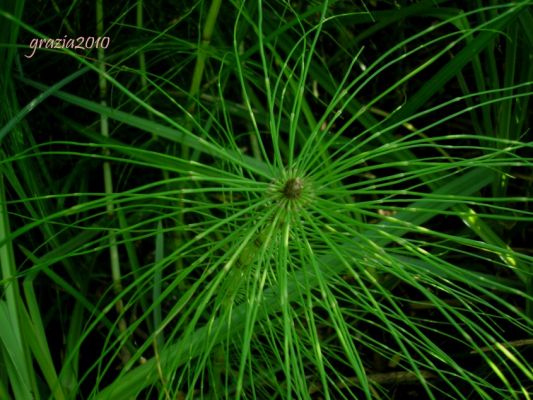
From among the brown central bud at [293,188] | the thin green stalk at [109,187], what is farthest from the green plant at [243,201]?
the brown central bud at [293,188]

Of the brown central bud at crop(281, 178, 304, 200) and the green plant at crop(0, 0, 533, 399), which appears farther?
the green plant at crop(0, 0, 533, 399)

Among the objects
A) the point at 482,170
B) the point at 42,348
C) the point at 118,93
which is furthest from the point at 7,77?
the point at 482,170

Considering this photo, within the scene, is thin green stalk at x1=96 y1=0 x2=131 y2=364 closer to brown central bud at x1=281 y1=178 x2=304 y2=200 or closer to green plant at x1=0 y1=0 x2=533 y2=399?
green plant at x1=0 y1=0 x2=533 y2=399

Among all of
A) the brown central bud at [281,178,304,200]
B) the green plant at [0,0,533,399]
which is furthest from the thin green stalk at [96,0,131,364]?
the brown central bud at [281,178,304,200]

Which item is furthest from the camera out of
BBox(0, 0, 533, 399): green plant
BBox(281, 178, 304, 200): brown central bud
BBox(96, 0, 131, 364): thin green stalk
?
BBox(96, 0, 131, 364): thin green stalk

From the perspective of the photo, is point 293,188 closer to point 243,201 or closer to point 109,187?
point 243,201

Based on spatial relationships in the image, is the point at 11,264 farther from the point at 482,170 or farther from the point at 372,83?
the point at 372,83

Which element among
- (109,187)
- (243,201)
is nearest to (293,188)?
(243,201)

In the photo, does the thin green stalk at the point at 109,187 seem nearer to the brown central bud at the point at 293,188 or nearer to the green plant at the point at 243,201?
the green plant at the point at 243,201
